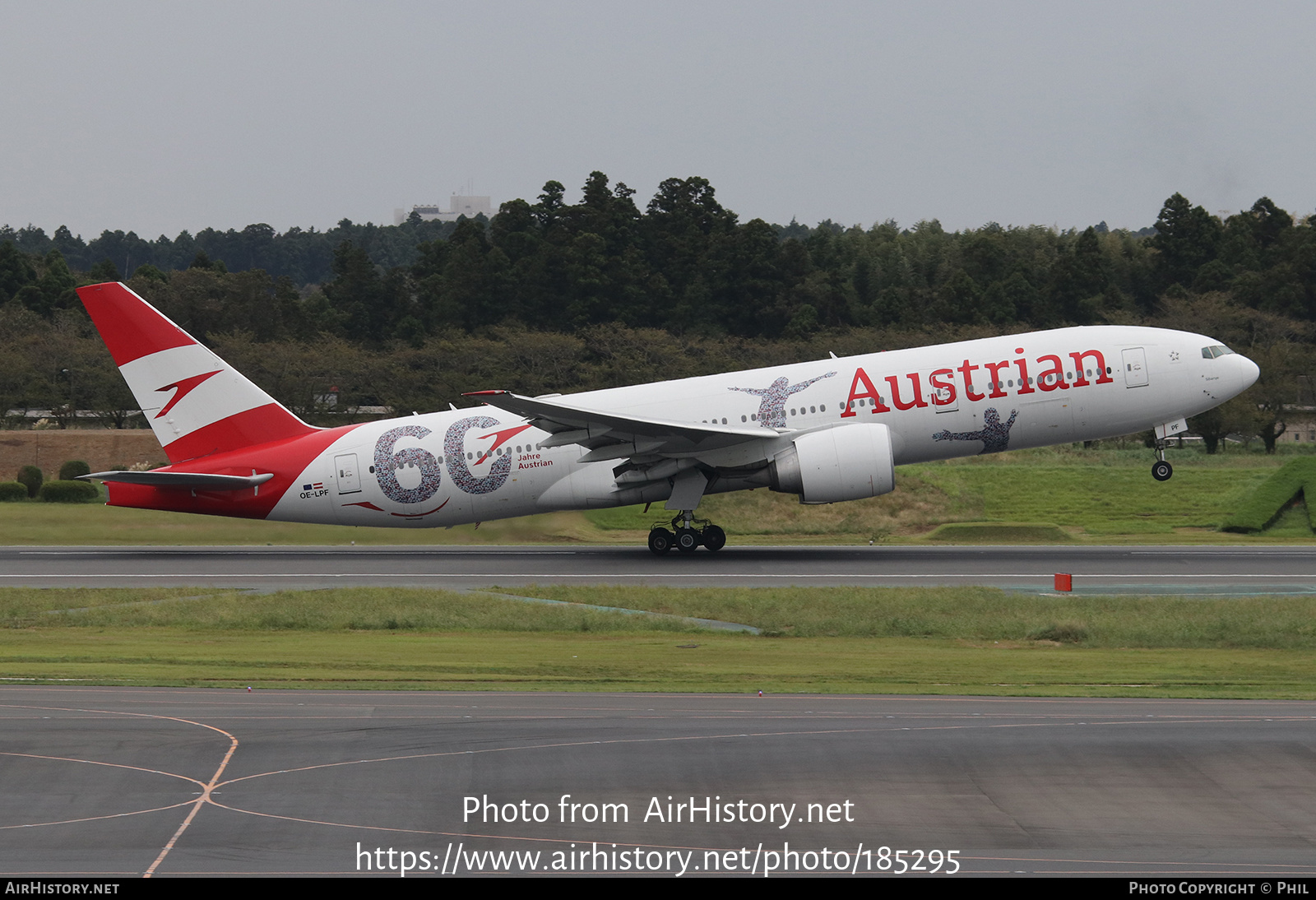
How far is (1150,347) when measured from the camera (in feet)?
117

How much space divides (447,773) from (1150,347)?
2768cm

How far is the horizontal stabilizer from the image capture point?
35500 mm

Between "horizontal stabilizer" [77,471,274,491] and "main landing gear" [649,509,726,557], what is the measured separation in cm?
1086

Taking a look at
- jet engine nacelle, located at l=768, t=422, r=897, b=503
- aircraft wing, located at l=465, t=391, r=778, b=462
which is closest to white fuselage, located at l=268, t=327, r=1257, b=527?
aircraft wing, located at l=465, t=391, r=778, b=462

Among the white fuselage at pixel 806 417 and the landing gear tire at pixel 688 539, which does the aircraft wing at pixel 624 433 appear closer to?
the white fuselage at pixel 806 417

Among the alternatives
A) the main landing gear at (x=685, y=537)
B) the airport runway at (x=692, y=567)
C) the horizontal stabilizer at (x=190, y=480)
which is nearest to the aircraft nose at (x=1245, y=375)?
the airport runway at (x=692, y=567)

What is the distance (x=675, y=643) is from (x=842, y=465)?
11.1m

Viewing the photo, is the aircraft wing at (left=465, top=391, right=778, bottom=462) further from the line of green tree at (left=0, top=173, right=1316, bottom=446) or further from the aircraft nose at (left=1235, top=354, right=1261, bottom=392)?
the line of green tree at (left=0, top=173, right=1316, bottom=446)

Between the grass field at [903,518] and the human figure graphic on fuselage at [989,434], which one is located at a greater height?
the human figure graphic on fuselage at [989,434]

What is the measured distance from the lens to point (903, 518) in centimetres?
4625

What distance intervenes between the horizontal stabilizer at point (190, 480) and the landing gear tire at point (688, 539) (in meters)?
11.5

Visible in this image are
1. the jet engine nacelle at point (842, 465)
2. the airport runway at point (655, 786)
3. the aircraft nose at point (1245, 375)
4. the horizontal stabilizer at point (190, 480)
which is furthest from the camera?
the aircraft nose at point (1245, 375)

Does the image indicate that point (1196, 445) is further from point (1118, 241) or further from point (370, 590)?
point (370, 590)

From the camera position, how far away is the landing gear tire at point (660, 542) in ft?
121
